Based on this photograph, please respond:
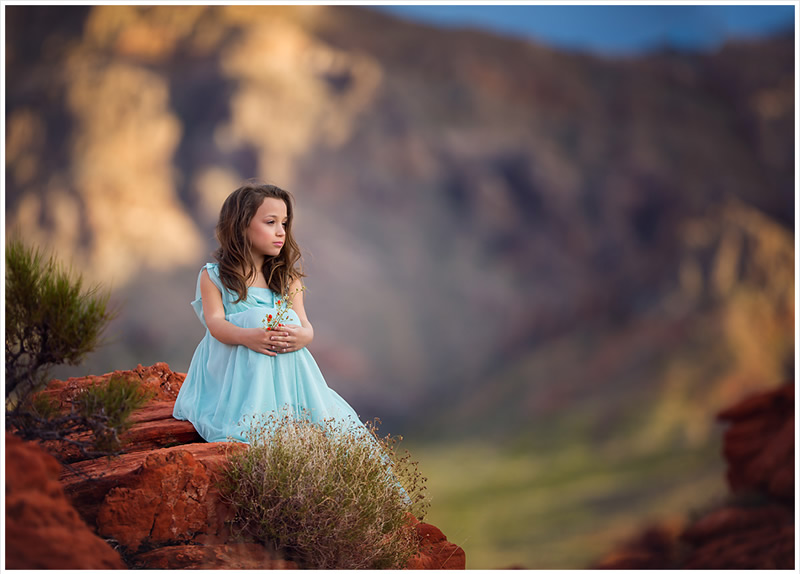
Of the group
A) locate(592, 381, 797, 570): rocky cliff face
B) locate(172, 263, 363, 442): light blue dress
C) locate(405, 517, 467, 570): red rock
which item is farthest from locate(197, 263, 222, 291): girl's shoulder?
locate(592, 381, 797, 570): rocky cliff face

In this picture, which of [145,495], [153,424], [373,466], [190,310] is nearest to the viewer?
[145,495]

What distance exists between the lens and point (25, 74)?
16.7m

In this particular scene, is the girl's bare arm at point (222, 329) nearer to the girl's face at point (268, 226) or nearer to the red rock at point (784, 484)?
the girl's face at point (268, 226)

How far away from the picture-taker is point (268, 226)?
3.35 m

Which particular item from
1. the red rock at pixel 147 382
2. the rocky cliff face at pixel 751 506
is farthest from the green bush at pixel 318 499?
the rocky cliff face at pixel 751 506

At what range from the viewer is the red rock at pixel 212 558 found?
2744 mm

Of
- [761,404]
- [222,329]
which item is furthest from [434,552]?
[761,404]

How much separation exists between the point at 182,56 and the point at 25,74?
11.0ft

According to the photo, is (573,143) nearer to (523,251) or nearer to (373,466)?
(523,251)

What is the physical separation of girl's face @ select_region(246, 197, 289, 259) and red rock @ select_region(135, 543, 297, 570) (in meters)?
1.26

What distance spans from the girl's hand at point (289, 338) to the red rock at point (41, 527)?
1.00 meters

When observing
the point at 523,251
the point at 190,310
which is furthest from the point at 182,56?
the point at 523,251

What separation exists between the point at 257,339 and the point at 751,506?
15.8 feet

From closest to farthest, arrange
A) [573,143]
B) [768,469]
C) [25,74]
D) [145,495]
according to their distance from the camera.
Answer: [145,495] → [768,469] → [25,74] → [573,143]
